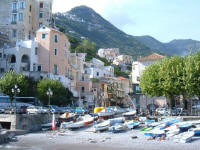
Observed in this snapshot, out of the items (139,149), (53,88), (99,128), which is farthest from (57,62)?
(139,149)

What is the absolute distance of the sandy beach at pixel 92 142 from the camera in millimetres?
27712

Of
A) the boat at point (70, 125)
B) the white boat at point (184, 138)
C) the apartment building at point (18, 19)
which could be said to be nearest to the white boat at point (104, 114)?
the boat at point (70, 125)

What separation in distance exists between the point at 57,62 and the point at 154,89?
22.2 m

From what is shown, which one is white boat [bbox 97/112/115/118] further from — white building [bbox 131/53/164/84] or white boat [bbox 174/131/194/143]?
white building [bbox 131/53/164/84]

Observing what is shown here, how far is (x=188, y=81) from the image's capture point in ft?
149

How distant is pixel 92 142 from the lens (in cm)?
3086

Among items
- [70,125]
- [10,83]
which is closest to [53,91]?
[10,83]

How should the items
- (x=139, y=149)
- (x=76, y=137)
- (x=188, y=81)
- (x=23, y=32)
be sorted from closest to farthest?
(x=139, y=149) → (x=76, y=137) → (x=188, y=81) → (x=23, y=32)

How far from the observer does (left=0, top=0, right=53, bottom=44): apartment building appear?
69.6 m

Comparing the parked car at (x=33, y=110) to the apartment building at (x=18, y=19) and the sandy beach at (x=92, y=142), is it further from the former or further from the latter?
the apartment building at (x=18, y=19)

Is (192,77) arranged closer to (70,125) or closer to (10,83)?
(70,125)

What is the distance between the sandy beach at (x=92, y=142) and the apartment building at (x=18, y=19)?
3895 centimetres

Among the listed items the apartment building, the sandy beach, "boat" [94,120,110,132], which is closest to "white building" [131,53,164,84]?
the apartment building

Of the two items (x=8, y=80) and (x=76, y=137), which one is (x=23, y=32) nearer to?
(x=8, y=80)
